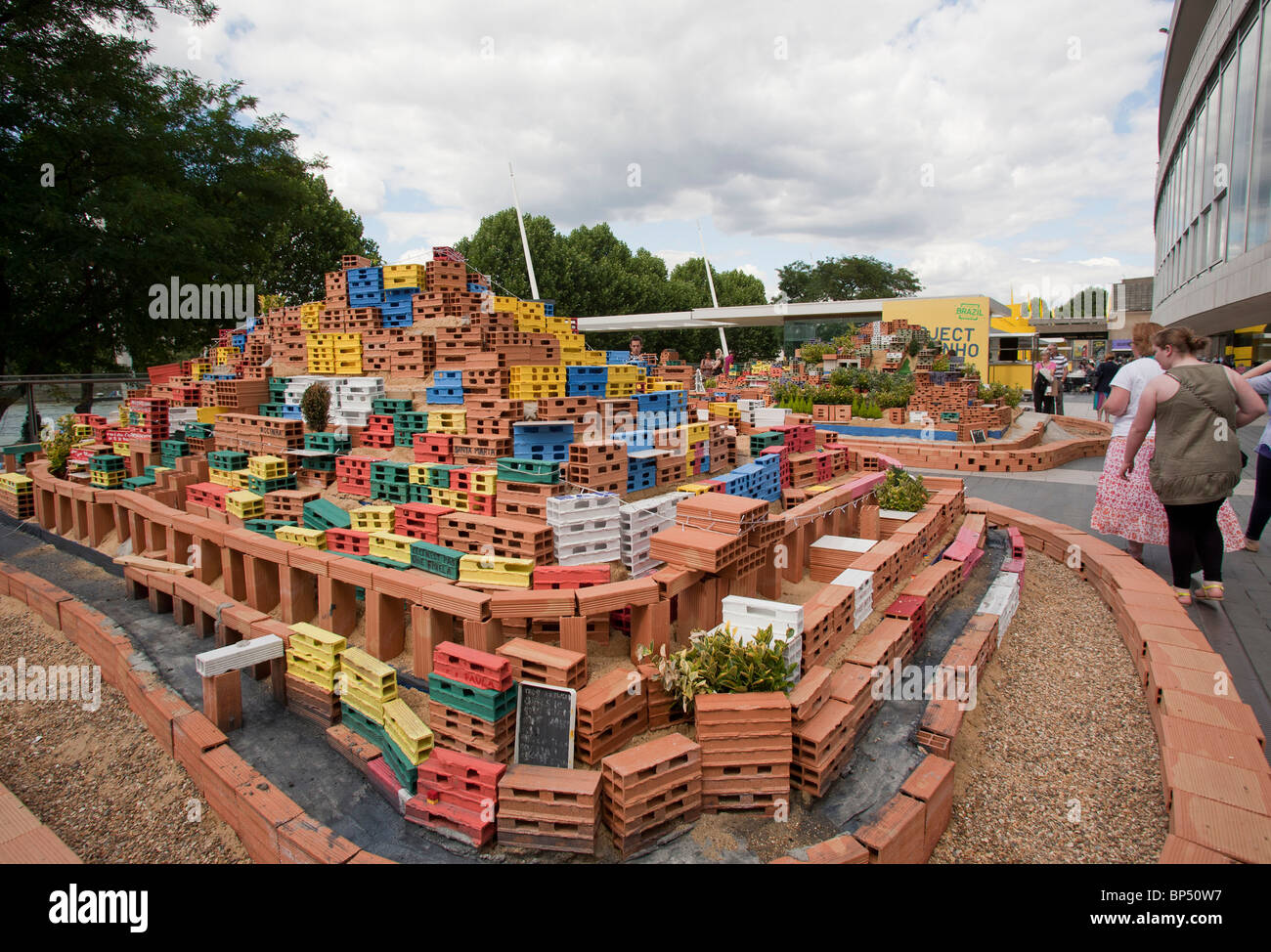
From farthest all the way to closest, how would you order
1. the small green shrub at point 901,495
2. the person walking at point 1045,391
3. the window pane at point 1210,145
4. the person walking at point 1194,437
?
the person walking at point 1045,391, the window pane at point 1210,145, the small green shrub at point 901,495, the person walking at point 1194,437

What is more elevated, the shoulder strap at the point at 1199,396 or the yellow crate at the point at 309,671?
the shoulder strap at the point at 1199,396

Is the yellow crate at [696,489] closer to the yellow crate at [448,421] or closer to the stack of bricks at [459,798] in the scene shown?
the yellow crate at [448,421]

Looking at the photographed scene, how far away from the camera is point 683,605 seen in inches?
231

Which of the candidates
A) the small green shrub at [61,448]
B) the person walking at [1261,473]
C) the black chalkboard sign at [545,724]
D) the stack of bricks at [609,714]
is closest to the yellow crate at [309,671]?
the black chalkboard sign at [545,724]

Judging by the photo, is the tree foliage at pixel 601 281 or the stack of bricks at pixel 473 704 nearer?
the stack of bricks at pixel 473 704

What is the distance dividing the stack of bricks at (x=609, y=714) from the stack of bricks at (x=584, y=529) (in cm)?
164

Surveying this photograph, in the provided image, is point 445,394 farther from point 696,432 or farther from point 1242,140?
point 1242,140

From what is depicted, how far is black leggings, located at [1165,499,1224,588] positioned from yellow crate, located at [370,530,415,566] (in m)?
7.42

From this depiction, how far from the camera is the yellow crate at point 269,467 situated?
29.7ft

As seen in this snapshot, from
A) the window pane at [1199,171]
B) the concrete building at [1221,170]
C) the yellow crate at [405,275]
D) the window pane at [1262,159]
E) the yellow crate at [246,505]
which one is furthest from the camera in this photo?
the window pane at [1199,171]

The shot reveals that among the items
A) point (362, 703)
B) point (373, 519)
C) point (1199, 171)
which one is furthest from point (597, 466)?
point (1199, 171)

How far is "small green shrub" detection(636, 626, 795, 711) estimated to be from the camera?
181 inches

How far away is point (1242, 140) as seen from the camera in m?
17.9
